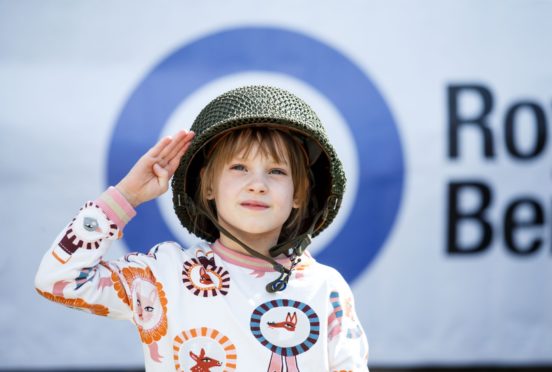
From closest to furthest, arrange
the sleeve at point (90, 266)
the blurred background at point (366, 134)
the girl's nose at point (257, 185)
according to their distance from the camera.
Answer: the sleeve at point (90, 266)
the girl's nose at point (257, 185)
the blurred background at point (366, 134)

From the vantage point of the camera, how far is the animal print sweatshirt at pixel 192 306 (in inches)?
42.1

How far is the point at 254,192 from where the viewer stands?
1.17m

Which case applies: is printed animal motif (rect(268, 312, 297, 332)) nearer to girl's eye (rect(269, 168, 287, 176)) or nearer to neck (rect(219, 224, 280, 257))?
neck (rect(219, 224, 280, 257))

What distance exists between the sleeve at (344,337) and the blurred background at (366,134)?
1.07m

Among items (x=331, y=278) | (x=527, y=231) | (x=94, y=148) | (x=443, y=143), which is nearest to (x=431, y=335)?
(x=527, y=231)

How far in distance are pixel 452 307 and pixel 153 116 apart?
1248 mm

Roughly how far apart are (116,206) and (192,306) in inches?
8.6

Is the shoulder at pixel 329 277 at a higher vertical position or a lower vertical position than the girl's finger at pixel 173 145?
lower

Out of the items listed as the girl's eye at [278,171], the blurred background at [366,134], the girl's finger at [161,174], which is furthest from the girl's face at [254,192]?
the blurred background at [366,134]

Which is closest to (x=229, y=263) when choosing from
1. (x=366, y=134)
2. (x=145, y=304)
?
(x=145, y=304)

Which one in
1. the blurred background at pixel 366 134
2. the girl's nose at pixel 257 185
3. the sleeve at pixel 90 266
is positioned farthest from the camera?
the blurred background at pixel 366 134

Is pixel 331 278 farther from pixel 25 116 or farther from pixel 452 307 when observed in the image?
pixel 25 116

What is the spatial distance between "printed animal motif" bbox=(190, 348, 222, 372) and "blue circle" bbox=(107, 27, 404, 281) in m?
1.15

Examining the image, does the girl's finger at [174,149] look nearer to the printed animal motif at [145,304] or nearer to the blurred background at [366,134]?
the printed animal motif at [145,304]
